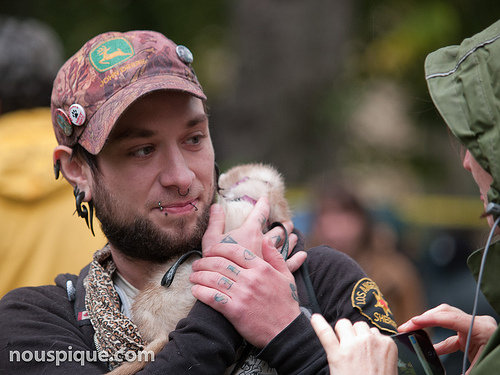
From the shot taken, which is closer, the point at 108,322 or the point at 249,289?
the point at 249,289

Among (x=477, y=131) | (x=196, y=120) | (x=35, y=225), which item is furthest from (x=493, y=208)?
(x=35, y=225)

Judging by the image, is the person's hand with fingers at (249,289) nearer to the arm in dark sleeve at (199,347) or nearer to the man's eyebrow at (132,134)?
the arm in dark sleeve at (199,347)

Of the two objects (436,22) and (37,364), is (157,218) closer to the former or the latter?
(37,364)

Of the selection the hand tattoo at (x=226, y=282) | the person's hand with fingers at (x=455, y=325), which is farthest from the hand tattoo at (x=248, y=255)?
the person's hand with fingers at (x=455, y=325)

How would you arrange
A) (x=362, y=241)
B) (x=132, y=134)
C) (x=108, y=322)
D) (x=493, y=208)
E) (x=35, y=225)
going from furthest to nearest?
(x=362, y=241) → (x=35, y=225) → (x=132, y=134) → (x=108, y=322) → (x=493, y=208)

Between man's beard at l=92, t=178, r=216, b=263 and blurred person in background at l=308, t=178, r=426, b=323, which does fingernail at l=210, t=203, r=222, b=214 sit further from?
blurred person in background at l=308, t=178, r=426, b=323

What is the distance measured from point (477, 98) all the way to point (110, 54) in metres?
1.32

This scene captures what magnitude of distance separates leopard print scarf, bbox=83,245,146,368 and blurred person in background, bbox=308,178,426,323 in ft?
9.64

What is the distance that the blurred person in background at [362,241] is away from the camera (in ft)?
16.8

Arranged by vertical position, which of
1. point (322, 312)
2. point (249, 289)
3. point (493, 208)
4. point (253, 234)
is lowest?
point (322, 312)

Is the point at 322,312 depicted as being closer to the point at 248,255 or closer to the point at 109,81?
the point at 248,255

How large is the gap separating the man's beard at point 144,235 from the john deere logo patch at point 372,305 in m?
0.61

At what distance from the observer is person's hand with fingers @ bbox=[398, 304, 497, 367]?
2.12 meters

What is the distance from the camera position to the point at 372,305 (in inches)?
85.7
